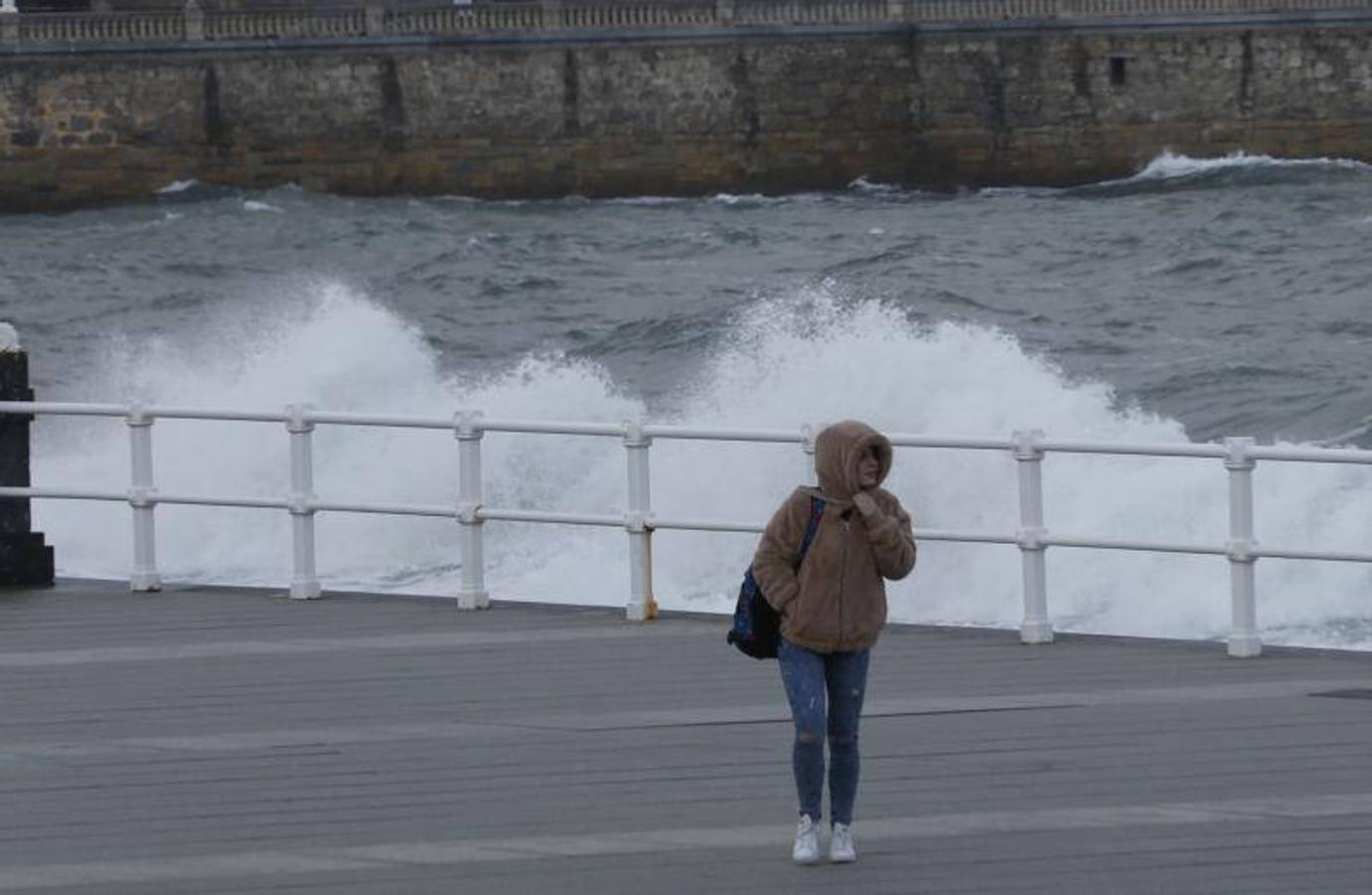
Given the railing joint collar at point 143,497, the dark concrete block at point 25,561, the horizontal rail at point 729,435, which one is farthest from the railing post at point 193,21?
the railing joint collar at point 143,497

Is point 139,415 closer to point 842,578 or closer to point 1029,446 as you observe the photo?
point 1029,446

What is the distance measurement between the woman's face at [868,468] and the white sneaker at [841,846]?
975 millimetres

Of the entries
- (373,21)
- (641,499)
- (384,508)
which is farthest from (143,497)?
(373,21)

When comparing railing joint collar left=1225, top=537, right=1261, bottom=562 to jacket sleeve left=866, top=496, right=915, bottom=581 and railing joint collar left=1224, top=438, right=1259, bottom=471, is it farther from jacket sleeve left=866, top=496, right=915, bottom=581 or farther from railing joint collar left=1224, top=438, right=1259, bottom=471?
jacket sleeve left=866, top=496, right=915, bottom=581

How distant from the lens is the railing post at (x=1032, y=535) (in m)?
11.2

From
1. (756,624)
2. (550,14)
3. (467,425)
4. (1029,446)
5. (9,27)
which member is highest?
(550,14)

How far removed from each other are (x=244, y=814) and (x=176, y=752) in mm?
1054

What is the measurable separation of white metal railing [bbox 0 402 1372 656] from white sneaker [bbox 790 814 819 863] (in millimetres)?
3377

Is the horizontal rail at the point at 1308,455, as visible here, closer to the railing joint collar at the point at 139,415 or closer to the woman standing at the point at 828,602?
the woman standing at the point at 828,602

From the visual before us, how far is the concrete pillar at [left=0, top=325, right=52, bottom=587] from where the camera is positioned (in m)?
13.3

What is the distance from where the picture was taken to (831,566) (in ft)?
25.6

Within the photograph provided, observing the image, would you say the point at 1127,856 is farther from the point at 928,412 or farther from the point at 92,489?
the point at 928,412

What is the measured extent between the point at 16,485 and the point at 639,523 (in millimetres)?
3278

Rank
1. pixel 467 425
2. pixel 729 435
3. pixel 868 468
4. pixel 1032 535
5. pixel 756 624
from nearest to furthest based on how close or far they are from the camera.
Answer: pixel 868 468 < pixel 756 624 < pixel 1032 535 < pixel 729 435 < pixel 467 425
